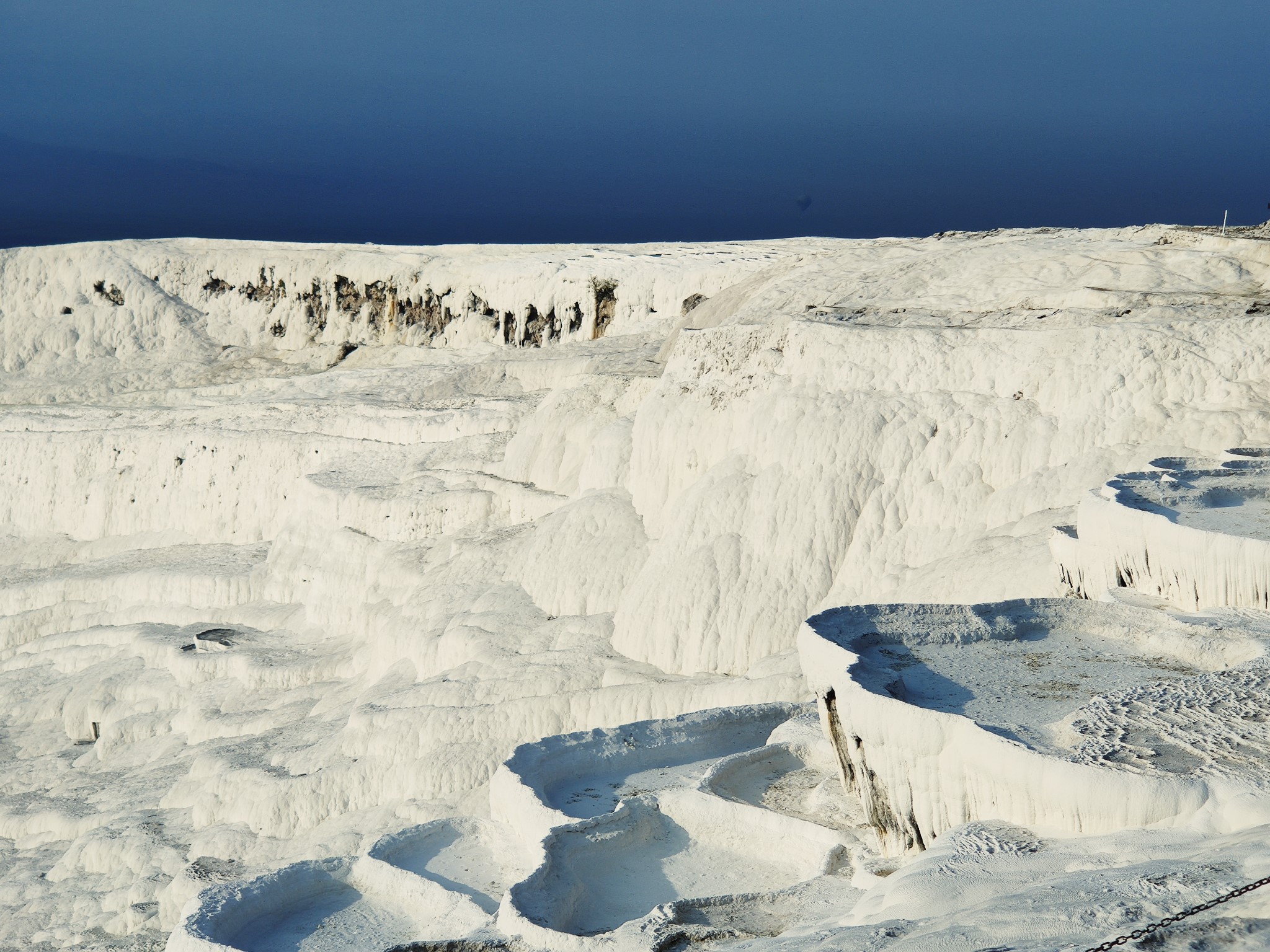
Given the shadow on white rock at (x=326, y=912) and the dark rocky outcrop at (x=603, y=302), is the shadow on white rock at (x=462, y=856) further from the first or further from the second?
the dark rocky outcrop at (x=603, y=302)

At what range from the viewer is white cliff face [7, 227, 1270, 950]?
9.31 metres

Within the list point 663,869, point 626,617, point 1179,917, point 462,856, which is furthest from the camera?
point 626,617

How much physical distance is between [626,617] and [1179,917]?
41.0 ft

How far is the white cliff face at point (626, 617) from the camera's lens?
9.31 m

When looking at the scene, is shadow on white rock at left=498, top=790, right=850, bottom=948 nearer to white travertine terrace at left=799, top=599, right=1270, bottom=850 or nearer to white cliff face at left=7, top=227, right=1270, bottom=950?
white cliff face at left=7, top=227, right=1270, bottom=950

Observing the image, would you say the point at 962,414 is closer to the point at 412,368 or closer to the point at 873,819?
the point at 873,819

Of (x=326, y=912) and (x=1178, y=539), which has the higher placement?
(x=1178, y=539)

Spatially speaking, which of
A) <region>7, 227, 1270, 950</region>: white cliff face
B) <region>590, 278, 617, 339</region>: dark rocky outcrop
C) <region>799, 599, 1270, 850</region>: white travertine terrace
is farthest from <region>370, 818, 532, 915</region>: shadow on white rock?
<region>590, 278, 617, 339</region>: dark rocky outcrop

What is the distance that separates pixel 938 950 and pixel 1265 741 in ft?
9.65

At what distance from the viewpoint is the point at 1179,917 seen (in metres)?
5.79

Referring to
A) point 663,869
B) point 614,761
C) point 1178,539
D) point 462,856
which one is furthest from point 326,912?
point 1178,539

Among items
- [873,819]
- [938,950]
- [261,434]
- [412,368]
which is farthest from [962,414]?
[412,368]

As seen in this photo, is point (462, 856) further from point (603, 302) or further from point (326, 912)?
point (603, 302)

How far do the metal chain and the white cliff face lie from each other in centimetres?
44
